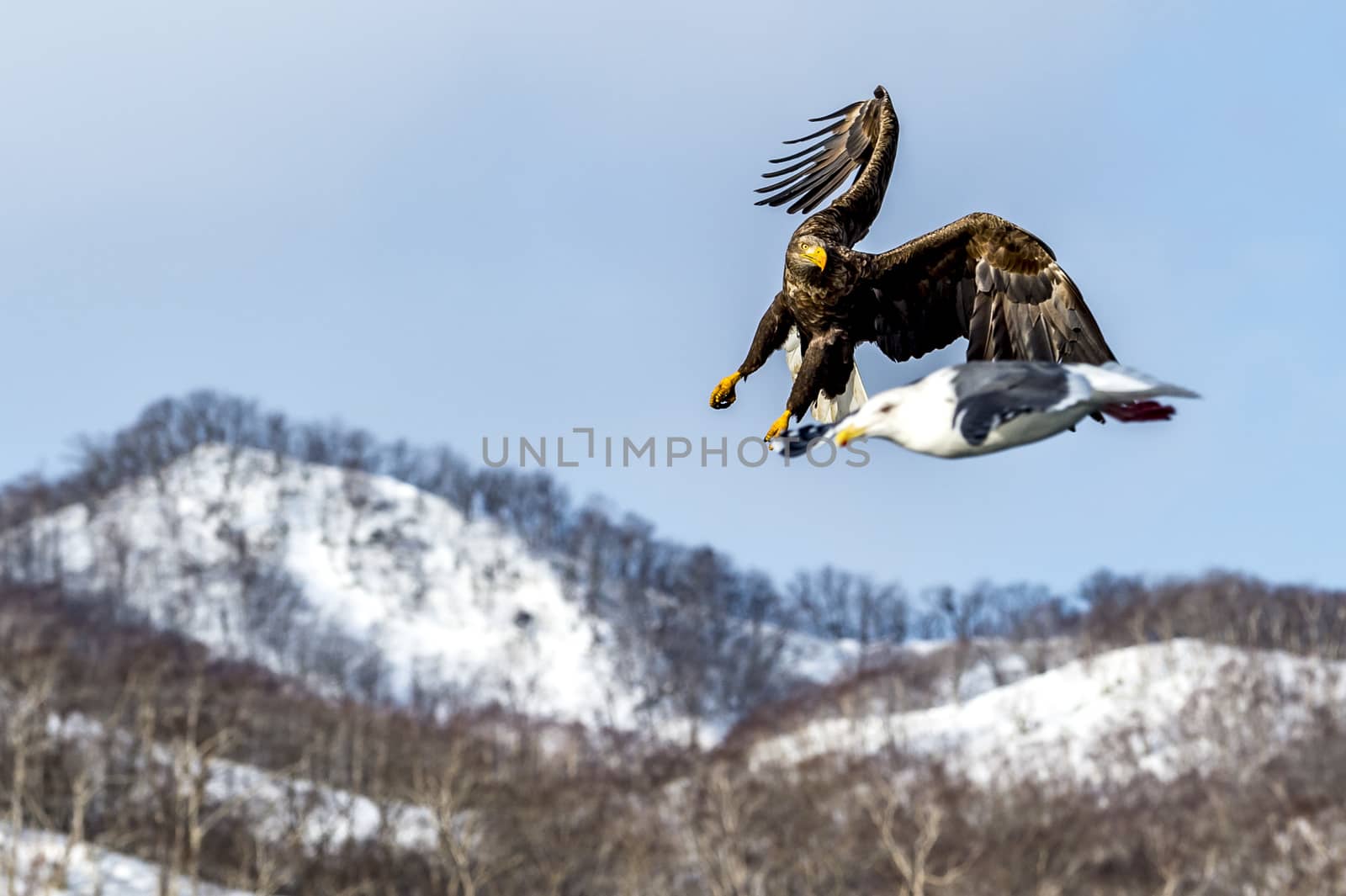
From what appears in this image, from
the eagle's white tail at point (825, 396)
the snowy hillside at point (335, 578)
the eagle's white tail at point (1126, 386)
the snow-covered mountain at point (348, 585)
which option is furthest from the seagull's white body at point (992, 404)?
the snowy hillside at point (335, 578)

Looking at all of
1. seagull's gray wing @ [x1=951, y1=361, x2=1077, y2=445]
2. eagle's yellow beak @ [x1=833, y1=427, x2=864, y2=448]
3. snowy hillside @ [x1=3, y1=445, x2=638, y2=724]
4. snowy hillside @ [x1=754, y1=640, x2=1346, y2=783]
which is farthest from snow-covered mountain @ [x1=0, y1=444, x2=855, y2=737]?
seagull's gray wing @ [x1=951, y1=361, x2=1077, y2=445]

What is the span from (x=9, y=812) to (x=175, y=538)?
3468 inches

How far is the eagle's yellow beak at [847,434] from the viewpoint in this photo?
14.2 ft

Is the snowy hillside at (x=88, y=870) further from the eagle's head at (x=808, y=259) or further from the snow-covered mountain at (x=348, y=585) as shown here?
the snow-covered mountain at (x=348, y=585)

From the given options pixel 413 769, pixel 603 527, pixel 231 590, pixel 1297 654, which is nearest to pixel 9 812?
pixel 413 769

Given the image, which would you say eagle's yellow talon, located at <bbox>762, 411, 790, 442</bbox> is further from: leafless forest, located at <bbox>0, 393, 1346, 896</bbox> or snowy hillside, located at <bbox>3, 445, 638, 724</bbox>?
snowy hillside, located at <bbox>3, 445, 638, 724</bbox>

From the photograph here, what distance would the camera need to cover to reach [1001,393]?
166 inches

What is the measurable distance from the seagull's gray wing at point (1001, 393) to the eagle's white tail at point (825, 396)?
2.86 m

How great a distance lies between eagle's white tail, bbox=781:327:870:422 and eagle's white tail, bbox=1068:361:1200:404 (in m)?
2.94

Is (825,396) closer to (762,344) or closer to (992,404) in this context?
(762,344)

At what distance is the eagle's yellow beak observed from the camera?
433 cm

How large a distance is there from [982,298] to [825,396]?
79cm

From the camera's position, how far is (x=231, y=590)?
449ft

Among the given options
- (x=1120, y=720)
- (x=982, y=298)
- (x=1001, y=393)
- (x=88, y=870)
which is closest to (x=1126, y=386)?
(x=1001, y=393)
